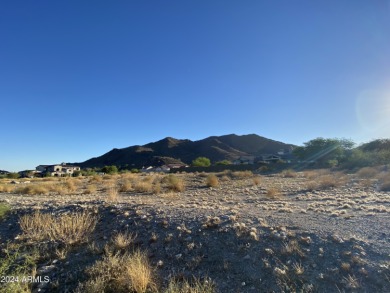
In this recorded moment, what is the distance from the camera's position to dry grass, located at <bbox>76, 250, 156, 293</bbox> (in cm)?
504

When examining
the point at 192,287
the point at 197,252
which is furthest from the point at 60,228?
the point at 192,287

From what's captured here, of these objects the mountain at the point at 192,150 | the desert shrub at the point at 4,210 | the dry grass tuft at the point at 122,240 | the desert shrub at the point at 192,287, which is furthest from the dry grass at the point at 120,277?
the mountain at the point at 192,150

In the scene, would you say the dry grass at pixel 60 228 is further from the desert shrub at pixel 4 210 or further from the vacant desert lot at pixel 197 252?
the desert shrub at pixel 4 210

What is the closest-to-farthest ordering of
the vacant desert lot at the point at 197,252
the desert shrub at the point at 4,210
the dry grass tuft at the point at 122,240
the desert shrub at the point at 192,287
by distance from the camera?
the desert shrub at the point at 192,287 < the vacant desert lot at the point at 197,252 < the dry grass tuft at the point at 122,240 < the desert shrub at the point at 4,210

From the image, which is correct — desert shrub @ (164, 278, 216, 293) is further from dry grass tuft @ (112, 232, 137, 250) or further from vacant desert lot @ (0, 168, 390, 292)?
dry grass tuft @ (112, 232, 137, 250)

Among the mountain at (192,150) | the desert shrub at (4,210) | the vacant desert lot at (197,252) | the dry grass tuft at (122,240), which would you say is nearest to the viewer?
the vacant desert lot at (197,252)

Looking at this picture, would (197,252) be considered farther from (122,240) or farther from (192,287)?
(122,240)

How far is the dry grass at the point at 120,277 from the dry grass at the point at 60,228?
6.57 ft

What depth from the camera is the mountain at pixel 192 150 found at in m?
118

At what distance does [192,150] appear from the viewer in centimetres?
12875

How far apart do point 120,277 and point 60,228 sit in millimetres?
3407

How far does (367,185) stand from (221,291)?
1813 centimetres

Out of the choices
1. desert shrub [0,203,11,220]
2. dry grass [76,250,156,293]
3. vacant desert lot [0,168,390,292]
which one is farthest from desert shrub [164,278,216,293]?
desert shrub [0,203,11,220]

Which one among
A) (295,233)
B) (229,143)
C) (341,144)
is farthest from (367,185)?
(229,143)
